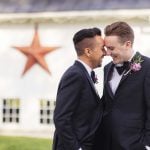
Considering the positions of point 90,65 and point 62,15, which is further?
point 62,15

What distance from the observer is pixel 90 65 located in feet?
16.3

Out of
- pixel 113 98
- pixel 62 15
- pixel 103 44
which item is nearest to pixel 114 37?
pixel 103 44

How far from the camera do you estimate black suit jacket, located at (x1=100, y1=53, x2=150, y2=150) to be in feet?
15.8

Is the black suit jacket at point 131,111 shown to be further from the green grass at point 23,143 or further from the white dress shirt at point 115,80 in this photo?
the green grass at point 23,143

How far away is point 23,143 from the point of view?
524 inches

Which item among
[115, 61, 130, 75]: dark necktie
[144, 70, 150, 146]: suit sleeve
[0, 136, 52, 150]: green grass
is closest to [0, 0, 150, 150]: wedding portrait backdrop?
[0, 136, 52, 150]: green grass

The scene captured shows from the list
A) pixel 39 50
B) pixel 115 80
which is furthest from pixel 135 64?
pixel 39 50

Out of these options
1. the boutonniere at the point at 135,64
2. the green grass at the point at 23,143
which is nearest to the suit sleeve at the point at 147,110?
the boutonniere at the point at 135,64

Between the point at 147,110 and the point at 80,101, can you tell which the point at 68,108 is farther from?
the point at 147,110

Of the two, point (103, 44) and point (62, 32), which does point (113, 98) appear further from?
point (62, 32)

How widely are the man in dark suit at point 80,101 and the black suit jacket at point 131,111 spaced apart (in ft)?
0.54

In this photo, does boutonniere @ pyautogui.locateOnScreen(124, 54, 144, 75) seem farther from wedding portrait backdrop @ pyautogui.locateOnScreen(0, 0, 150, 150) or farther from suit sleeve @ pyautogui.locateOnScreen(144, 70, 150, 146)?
wedding portrait backdrop @ pyautogui.locateOnScreen(0, 0, 150, 150)

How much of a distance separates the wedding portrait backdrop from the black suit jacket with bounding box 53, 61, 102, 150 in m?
10.1

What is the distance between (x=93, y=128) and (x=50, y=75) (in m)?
10.5
